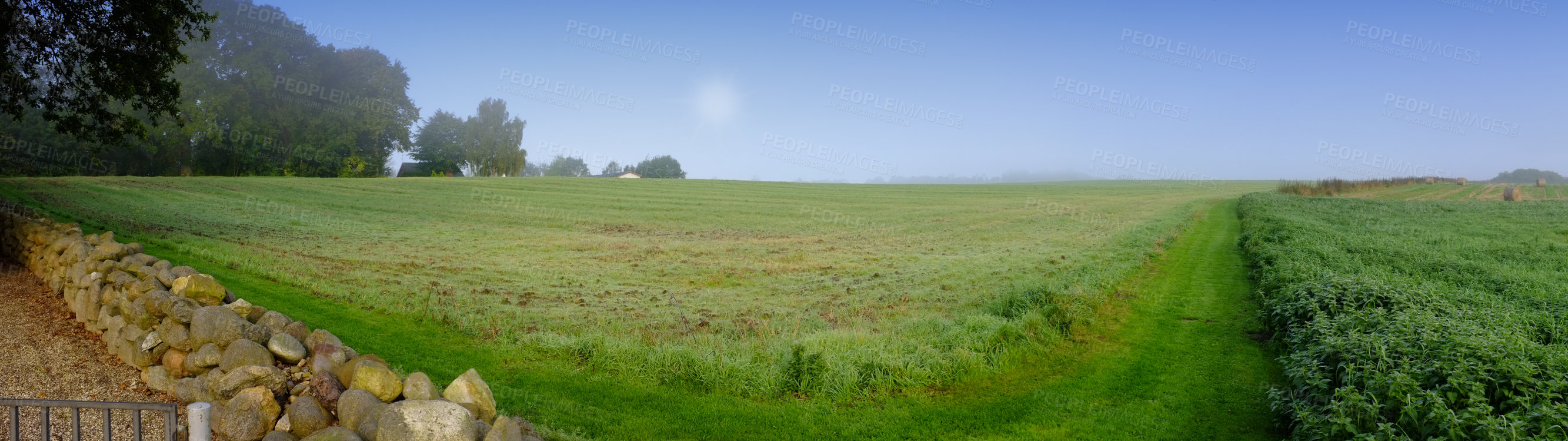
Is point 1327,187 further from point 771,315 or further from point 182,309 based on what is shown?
point 182,309

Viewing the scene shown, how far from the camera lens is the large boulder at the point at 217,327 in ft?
19.5

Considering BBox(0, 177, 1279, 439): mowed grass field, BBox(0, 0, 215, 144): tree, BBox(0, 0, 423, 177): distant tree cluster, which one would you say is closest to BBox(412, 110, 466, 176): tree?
BBox(0, 0, 423, 177): distant tree cluster

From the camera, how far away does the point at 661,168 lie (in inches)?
4887

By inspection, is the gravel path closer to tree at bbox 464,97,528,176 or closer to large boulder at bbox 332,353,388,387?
large boulder at bbox 332,353,388,387

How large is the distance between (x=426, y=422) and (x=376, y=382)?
32.4 inches

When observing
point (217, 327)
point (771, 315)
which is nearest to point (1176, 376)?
point (771, 315)

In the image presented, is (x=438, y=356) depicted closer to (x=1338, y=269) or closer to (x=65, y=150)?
(x=1338, y=269)

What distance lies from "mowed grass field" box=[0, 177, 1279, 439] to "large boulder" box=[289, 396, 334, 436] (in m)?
1.79

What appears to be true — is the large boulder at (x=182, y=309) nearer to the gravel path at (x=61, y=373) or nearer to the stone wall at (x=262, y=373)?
the stone wall at (x=262, y=373)

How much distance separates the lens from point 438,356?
8859 mm

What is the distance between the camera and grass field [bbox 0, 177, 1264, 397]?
887 centimetres

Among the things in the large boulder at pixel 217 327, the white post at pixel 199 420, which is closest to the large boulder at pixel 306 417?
the white post at pixel 199 420

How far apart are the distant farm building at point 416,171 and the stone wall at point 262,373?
68.3m

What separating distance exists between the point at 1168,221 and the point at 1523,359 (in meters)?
26.0
